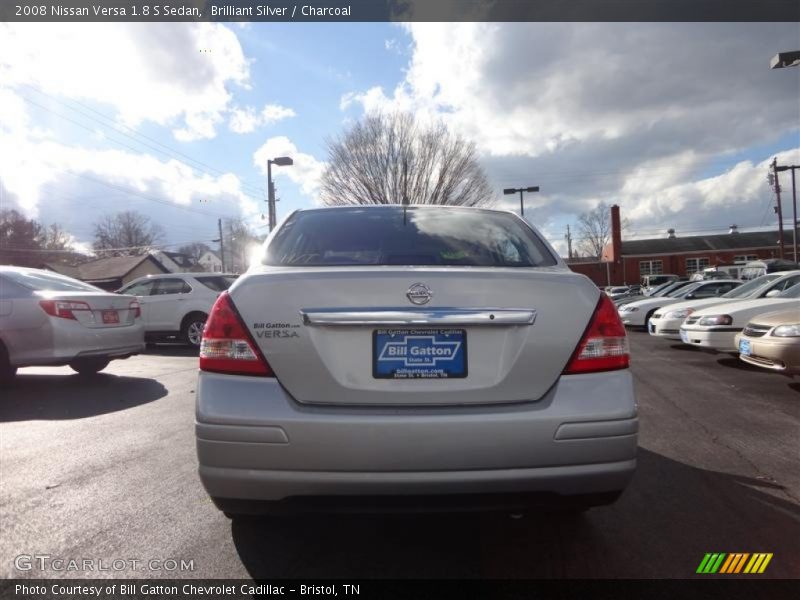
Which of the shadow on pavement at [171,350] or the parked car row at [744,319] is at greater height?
the parked car row at [744,319]

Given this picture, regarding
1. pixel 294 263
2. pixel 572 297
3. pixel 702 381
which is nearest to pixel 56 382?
pixel 294 263

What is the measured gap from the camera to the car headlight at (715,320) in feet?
26.6

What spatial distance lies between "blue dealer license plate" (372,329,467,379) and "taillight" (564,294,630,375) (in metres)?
0.44

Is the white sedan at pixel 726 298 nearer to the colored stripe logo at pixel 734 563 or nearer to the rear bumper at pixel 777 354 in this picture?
the rear bumper at pixel 777 354

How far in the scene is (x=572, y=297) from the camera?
6.85 feet

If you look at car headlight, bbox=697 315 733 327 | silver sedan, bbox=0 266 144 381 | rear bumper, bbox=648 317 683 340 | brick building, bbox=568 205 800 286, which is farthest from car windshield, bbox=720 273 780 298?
brick building, bbox=568 205 800 286

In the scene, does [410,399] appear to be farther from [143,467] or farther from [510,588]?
[143,467]

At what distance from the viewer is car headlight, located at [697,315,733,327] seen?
810 centimetres

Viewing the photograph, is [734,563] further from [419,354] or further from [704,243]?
[704,243]

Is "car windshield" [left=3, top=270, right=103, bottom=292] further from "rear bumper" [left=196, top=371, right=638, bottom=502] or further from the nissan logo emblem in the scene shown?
the nissan logo emblem

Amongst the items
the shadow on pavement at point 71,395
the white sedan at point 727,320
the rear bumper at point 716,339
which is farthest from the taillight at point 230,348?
the rear bumper at point 716,339

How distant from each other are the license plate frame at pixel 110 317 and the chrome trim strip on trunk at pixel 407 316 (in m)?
5.26

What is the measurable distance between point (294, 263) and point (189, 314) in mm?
8776

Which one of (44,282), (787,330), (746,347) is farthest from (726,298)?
(44,282)
